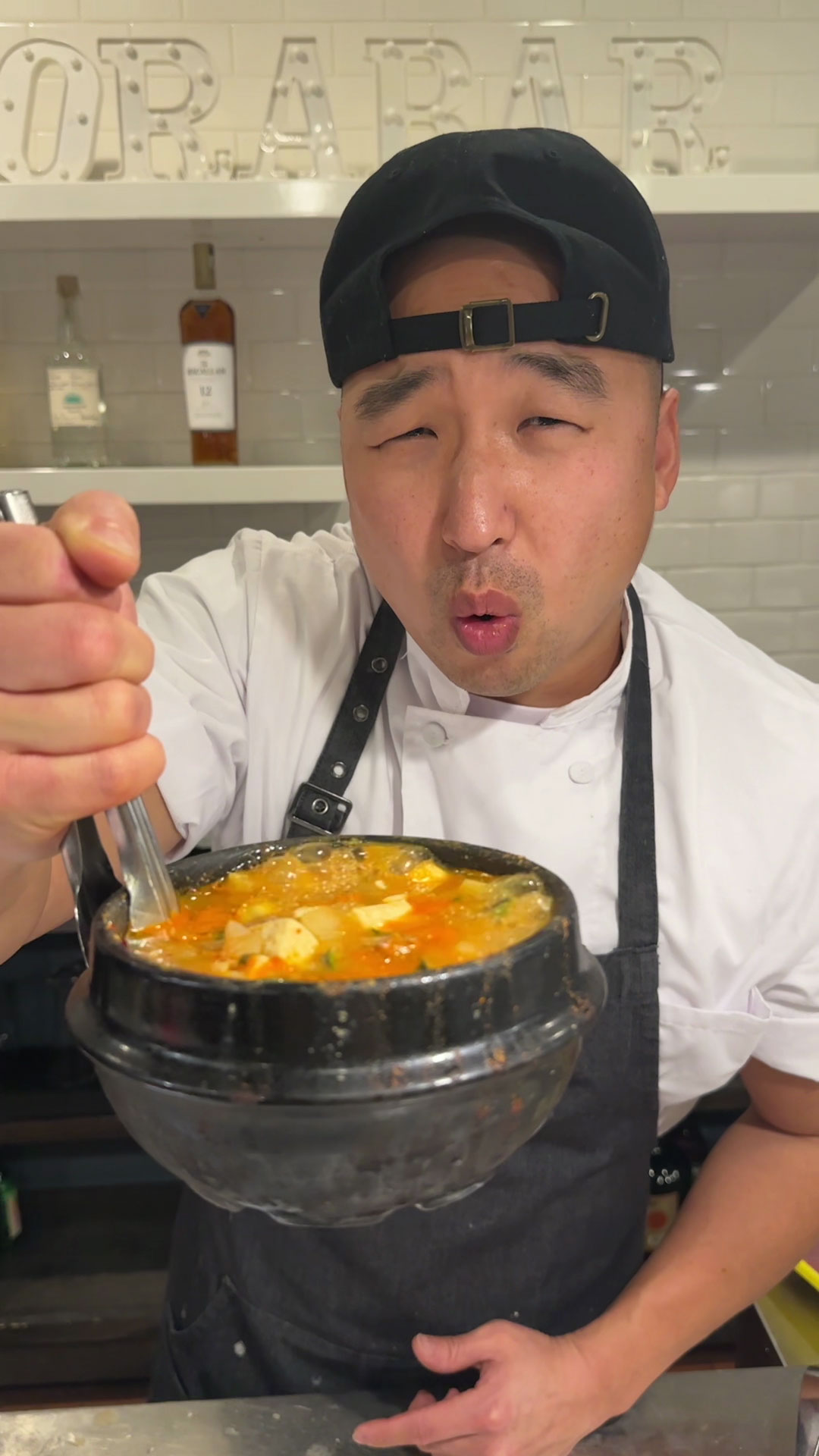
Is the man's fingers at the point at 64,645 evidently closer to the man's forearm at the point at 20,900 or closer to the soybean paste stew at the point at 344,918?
the soybean paste stew at the point at 344,918

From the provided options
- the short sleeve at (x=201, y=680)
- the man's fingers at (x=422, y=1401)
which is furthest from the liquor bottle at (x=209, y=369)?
the man's fingers at (x=422, y=1401)

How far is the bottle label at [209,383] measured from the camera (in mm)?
2320

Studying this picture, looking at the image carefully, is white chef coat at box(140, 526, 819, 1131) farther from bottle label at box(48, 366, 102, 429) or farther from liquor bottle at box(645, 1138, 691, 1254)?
bottle label at box(48, 366, 102, 429)

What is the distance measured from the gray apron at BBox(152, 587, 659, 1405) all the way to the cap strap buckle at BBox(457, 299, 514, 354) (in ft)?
1.40

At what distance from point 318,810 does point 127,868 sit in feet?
1.75

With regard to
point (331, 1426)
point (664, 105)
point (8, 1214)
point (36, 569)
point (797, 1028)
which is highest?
point (664, 105)

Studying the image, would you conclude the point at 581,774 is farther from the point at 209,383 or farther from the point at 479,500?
the point at 209,383

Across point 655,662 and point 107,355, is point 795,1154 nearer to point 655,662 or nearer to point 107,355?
point 655,662

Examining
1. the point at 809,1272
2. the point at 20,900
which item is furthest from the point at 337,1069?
the point at 809,1272

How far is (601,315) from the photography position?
3.40 feet

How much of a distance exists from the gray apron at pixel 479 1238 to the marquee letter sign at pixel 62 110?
5.14ft

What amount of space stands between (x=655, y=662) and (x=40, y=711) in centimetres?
89

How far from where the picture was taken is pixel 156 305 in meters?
2.62

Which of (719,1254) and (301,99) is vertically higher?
(301,99)
